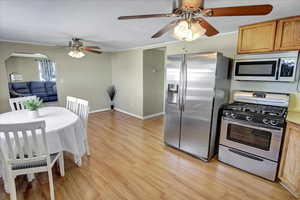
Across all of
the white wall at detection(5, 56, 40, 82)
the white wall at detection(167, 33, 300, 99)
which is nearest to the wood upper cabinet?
the white wall at detection(167, 33, 300, 99)

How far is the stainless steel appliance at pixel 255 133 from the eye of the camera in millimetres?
2053

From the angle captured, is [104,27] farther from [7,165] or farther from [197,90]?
[7,165]

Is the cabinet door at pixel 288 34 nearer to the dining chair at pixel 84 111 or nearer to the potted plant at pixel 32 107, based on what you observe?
the dining chair at pixel 84 111

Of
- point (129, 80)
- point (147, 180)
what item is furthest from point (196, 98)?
point (129, 80)

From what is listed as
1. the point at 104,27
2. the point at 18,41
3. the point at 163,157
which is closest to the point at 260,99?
the point at 163,157

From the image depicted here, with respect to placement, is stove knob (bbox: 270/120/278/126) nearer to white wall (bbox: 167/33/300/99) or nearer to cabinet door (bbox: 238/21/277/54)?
white wall (bbox: 167/33/300/99)

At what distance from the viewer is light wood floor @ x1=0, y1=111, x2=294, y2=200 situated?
188 cm

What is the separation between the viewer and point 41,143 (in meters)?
1.80

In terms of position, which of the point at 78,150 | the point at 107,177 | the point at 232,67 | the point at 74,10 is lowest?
the point at 107,177

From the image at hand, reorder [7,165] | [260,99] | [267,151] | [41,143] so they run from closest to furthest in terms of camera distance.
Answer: [7,165] < [41,143] < [267,151] < [260,99]

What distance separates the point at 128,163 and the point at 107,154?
1.65 ft

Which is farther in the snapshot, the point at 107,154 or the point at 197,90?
the point at 107,154

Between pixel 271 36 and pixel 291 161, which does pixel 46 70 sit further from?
pixel 291 161

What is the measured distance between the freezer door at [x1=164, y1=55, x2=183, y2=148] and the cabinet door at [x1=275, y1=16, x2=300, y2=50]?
1.39 m
